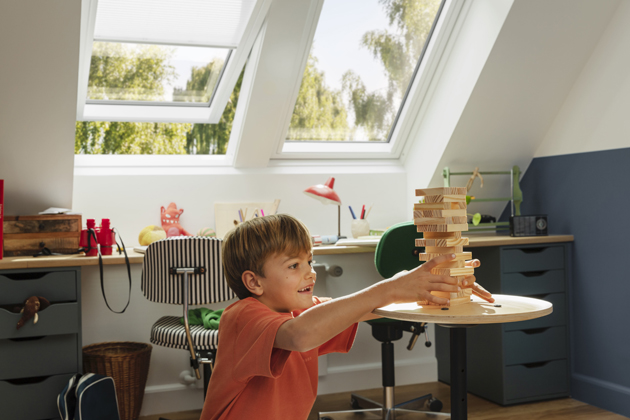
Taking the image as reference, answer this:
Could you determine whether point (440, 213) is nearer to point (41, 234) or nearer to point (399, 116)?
point (41, 234)

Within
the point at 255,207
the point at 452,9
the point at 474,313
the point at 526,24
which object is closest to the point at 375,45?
the point at 452,9

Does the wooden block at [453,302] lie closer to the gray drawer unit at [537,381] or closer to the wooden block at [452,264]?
the wooden block at [452,264]

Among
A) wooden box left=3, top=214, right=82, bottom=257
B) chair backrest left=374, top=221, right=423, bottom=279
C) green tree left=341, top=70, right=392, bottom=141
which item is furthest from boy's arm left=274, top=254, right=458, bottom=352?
green tree left=341, top=70, right=392, bottom=141

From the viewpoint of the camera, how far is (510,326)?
9.69 feet

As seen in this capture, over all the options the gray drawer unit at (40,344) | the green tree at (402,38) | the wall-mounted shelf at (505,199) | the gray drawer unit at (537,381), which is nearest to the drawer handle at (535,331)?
the gray drawer unit at (537,381)

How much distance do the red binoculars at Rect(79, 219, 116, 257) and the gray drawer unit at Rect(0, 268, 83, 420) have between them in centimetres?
16

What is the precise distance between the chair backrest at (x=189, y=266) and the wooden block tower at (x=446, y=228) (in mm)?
960

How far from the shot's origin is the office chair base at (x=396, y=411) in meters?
2.67

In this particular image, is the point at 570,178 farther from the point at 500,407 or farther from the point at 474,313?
the point at 474,313

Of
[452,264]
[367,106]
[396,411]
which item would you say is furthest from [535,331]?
[452,264]

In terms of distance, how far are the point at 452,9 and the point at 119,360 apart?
2.39 meters

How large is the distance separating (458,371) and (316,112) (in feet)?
7.01

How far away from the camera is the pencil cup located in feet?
10.5

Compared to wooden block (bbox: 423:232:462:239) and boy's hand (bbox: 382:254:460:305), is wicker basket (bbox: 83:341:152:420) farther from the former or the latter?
boy's hand (bbox: 382:254:460:305)
